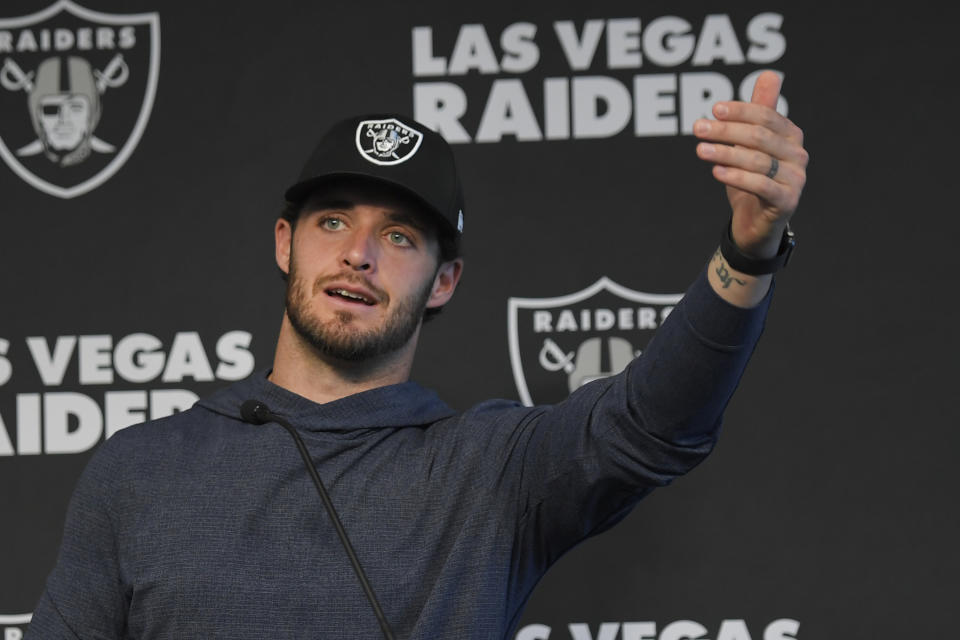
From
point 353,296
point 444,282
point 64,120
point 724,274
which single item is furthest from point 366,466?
point 64,120

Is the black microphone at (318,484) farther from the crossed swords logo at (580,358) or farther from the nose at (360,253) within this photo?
the crossed swords logo at (580,358)

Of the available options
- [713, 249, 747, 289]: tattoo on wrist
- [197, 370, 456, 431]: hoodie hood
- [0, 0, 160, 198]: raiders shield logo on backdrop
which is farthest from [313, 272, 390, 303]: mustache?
[0, 0, 160, 198]: raiders shield logo on backdrop

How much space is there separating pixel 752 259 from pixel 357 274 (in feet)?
1.62

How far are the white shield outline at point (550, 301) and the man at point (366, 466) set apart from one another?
39 cm

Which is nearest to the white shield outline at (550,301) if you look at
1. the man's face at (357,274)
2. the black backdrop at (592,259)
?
the black backdrop at (592,259)

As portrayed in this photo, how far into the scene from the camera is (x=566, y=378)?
5.60 feet

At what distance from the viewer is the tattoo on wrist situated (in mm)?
895

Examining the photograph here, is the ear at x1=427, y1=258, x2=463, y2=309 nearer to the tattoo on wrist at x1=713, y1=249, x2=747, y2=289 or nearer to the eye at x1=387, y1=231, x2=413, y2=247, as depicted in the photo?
the eye at x1=387, y1=231, x2=413, y2=247

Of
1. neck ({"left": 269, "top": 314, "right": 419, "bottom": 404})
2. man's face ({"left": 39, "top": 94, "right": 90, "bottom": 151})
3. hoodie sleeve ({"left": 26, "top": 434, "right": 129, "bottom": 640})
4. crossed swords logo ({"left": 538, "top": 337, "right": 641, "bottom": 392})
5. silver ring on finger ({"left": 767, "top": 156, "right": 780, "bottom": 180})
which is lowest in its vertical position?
hoodie sleeve ({"left": 26, "top": 434, "right": 129, "bottom": 640})

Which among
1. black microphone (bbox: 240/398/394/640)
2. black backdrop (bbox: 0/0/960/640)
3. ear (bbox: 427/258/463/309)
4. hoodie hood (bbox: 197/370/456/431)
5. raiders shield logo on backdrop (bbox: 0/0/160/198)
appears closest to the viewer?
black microphone (bbox: 240/398/394/640)

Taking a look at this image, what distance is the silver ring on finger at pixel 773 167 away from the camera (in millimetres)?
826

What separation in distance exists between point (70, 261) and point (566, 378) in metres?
0.80

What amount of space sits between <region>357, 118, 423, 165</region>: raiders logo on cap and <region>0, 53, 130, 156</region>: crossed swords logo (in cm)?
66

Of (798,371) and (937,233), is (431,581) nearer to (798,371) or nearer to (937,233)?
(798,371)
